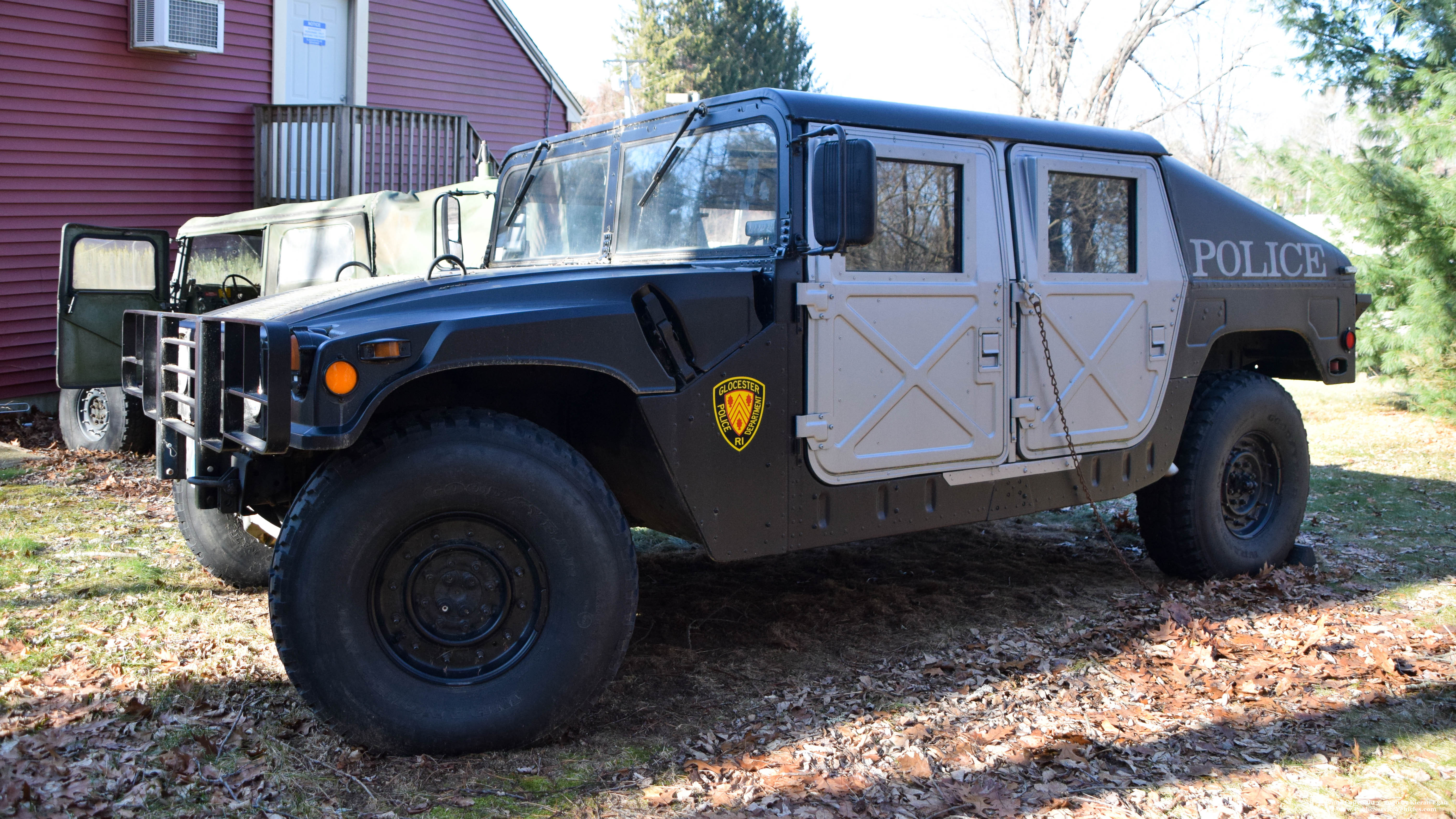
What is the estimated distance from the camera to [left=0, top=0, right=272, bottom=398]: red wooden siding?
11.0 m

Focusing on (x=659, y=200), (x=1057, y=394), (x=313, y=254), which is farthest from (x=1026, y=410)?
(x=313, y=254)

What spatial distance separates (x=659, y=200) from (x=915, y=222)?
978 millimetres

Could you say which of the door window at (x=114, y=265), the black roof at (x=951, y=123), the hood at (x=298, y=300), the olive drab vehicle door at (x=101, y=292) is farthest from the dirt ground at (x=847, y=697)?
the door window at (x=114, y=265)

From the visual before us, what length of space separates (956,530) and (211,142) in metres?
10.3

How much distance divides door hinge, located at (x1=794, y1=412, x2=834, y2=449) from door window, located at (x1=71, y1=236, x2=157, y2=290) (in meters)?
7.78

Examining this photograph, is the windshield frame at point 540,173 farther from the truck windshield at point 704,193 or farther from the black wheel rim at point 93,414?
the black wheel rim at point 93,414

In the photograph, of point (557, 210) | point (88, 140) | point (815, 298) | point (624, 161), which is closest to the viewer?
point (815, 298)

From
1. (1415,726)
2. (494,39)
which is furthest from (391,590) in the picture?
(494,39)

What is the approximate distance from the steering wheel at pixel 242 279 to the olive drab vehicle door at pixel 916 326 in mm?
8075

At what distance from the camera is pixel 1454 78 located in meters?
9.84

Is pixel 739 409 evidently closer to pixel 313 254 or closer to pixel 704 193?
pixel 704 193

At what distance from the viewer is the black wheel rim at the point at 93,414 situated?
949 centimetres

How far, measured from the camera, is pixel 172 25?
11523 millimetres

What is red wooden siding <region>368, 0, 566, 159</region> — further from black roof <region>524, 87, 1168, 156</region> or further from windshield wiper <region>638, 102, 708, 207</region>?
windshield wiper <region>638, 102, 708, 207</region>
